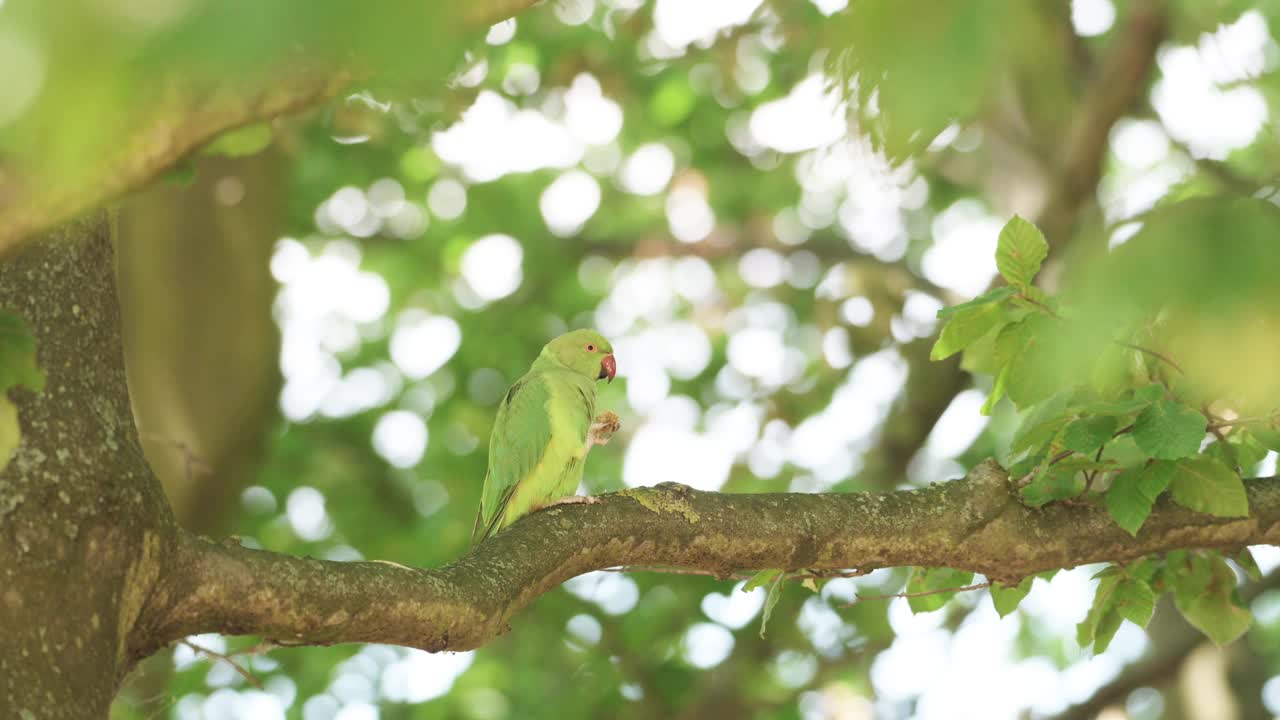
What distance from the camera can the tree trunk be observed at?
2186mm

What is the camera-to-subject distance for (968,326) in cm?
289

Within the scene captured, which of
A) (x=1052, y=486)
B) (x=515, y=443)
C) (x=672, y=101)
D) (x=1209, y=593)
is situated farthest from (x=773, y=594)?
(x=672, y=101)

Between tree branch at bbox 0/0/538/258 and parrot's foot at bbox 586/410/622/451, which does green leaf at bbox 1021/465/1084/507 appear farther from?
tree branch at bbox 0/0/538/258

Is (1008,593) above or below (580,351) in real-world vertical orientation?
above

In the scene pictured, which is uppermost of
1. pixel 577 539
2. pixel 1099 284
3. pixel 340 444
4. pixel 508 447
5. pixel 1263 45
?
pixel 1099 284

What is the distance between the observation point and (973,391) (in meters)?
7.39

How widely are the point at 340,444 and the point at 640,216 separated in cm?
310

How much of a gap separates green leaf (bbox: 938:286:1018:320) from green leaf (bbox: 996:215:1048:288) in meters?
0.03

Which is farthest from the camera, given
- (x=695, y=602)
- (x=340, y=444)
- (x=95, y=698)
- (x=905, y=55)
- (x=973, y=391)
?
(x=340, y=444)

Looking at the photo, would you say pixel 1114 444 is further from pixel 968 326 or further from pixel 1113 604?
pixel 1113 604

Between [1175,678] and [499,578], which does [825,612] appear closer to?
[1175,678]

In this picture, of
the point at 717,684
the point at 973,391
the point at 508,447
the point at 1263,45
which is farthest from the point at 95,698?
the point at 973,391

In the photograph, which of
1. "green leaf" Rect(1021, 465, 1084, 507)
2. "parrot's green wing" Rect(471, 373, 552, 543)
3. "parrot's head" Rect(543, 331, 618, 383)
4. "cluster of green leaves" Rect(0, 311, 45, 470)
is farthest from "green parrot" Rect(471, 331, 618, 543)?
"cluster of green leaves" Rect(0, 311, 45, 470)

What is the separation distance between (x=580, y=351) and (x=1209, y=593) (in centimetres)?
255
